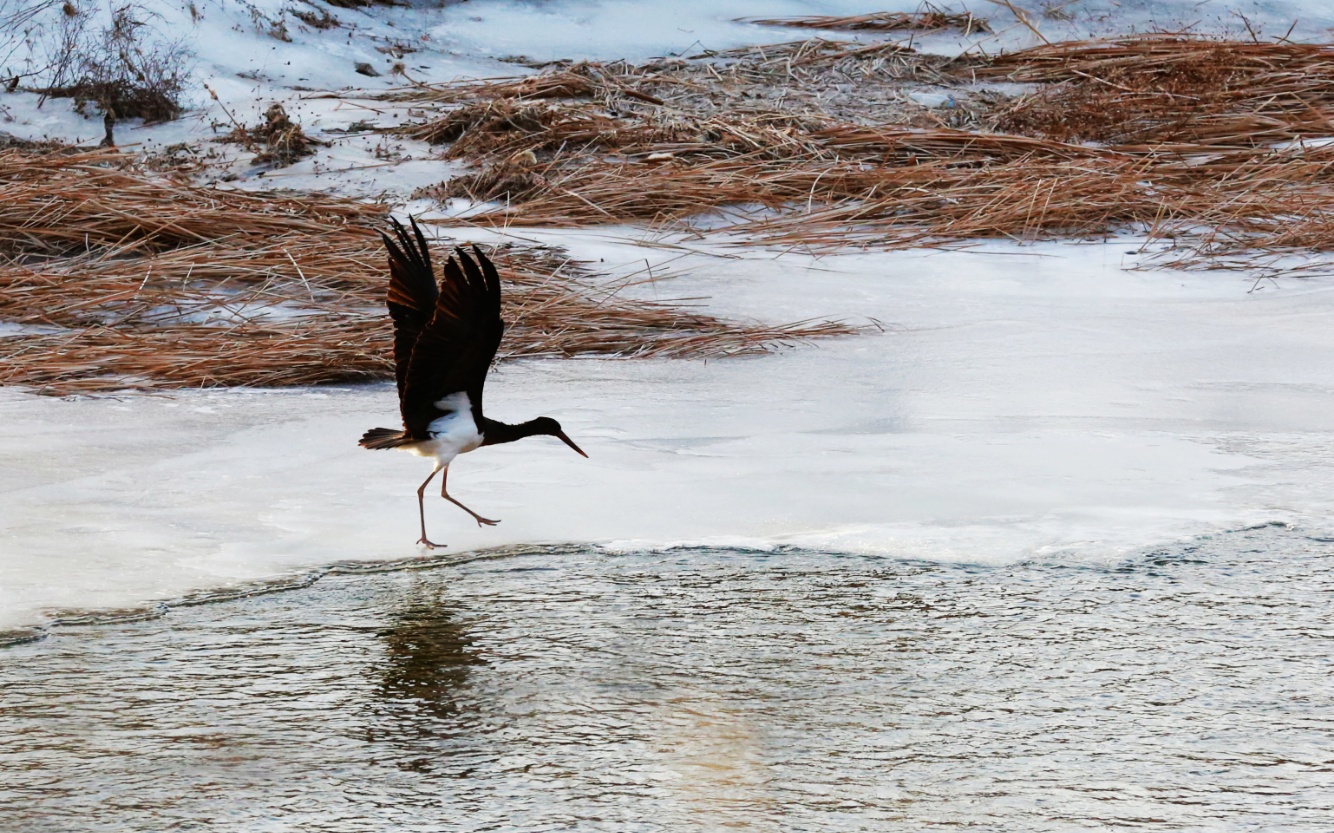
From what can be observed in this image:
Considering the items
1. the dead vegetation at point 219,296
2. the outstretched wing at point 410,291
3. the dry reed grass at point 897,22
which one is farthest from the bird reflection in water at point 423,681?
the dry reed grass at point 897,22

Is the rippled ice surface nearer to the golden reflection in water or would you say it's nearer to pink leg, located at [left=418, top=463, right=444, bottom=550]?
the golden reflection in water

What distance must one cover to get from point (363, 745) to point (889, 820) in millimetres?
901

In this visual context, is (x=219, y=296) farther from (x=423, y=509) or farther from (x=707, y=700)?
(x=707, y=700)

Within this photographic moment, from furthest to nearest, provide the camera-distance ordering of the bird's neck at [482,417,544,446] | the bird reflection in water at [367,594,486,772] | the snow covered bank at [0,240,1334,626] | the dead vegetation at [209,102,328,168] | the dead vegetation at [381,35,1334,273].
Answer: the dead vegetation at [209,102,328,168]
the dead vegetation at [381,35,1334,273]
the bird's neck at [482,417,544,446]
the snow covered bank at [0,240,1334,626]
the bird reflection in water at [367,594,486,772]

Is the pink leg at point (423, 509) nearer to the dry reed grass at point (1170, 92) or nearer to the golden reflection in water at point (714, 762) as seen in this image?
the golden reflection in water at point (714, 762)

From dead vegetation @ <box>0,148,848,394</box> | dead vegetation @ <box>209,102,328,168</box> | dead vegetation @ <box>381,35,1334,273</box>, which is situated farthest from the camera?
dead vegetation @ <box>209,102,328,168</box>

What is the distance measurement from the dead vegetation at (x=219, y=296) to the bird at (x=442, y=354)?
162 cm

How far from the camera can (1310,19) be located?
1037 cm

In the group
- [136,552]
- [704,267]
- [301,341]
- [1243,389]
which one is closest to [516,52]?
[704,267]

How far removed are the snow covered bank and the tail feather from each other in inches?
9.0

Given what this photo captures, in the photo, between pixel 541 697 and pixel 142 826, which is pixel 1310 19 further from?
pixel 142 826

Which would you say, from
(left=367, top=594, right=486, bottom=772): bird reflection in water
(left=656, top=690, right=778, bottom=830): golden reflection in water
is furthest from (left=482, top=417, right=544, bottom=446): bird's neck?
(left=656, top=690, right=778, bottom=830): golden reflection in water

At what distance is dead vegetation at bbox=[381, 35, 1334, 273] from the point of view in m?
7.12

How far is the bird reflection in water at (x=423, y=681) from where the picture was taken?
8.47 ft
